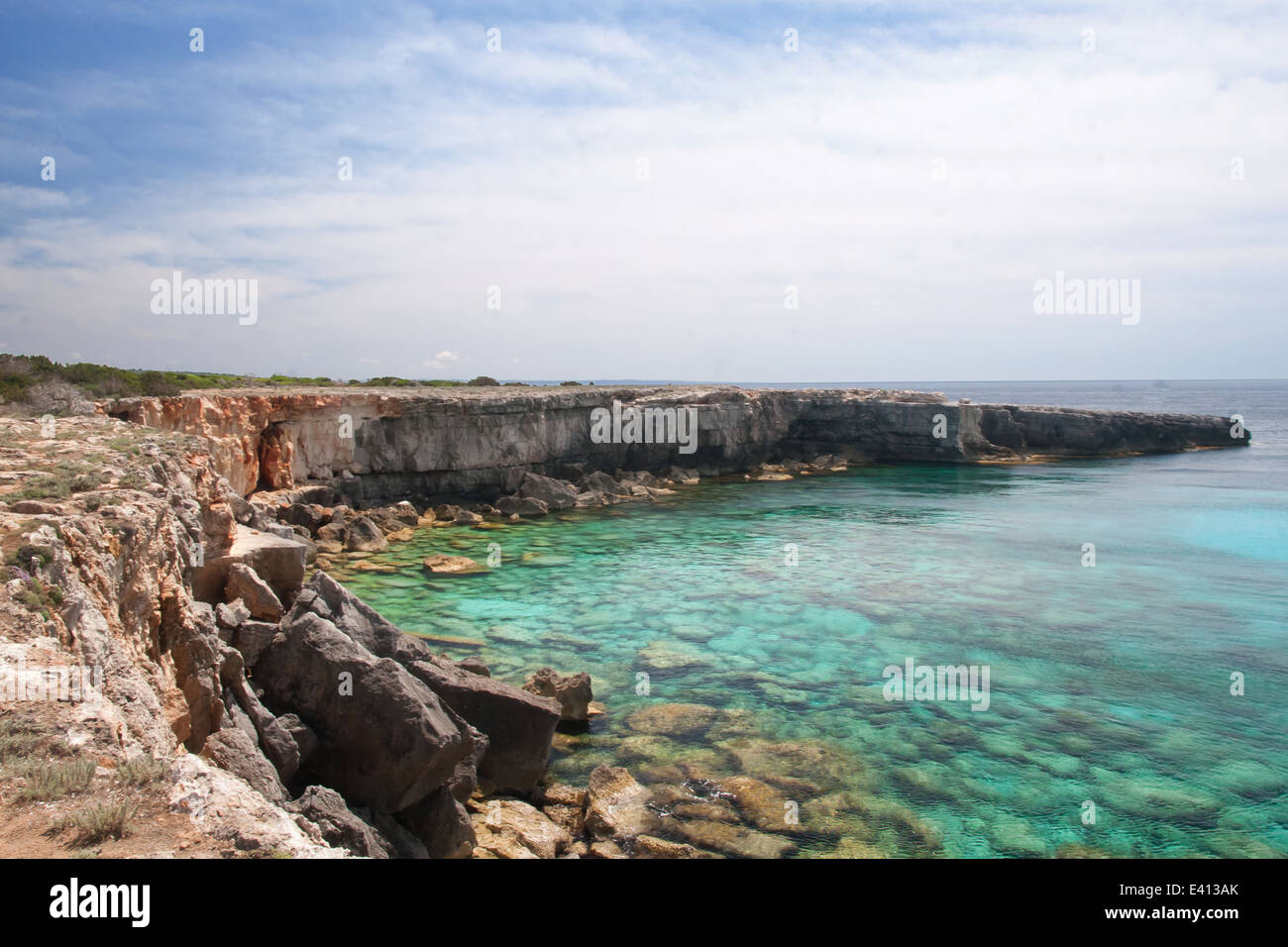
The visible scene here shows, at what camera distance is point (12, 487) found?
333 inches

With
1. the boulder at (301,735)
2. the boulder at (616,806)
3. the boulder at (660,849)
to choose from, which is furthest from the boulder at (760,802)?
the boulder at (301,735)

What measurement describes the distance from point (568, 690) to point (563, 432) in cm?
2916

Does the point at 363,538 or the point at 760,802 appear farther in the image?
the point at 363,538

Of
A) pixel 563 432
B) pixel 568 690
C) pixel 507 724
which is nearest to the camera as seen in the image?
pixel 507 724

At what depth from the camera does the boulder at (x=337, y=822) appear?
7.59m

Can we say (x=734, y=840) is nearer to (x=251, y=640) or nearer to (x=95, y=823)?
(x=251, y=640)

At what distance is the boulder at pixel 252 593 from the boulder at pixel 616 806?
5.29 metres

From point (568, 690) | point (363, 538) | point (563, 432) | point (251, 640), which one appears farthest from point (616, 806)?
point (563, 432)

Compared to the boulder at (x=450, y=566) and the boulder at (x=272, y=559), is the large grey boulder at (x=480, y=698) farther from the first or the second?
the boulder at (x=450, y=566)

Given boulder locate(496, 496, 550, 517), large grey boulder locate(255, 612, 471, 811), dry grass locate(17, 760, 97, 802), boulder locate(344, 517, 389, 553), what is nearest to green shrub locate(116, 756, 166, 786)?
dry grass locate(17, 760, 97, 802)

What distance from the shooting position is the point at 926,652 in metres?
16.7
